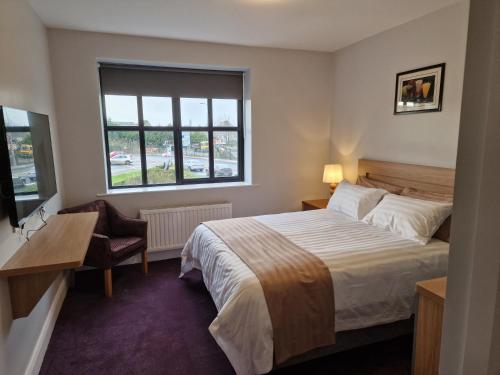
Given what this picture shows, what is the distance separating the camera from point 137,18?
2.98 meters

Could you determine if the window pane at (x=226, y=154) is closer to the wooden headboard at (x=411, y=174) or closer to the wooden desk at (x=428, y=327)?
the wooden headboard at (x=411, y=174)

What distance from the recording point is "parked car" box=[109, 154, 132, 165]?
393cm

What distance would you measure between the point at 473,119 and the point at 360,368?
1.97 metres

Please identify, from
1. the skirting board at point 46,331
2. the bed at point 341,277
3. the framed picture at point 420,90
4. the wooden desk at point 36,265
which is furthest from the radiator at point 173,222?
the framed picture at point 420,90

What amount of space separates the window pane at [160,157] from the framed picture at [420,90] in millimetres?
2727

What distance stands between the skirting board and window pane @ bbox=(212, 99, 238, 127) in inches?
101

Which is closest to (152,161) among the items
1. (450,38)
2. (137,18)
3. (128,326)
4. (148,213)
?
(148,213)

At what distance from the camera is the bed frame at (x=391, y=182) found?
2154 millimetres

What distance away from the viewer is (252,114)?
163 inches

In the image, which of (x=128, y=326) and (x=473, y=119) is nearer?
(x=473, y=119)

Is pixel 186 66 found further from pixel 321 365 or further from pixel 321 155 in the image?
pixel 321 365

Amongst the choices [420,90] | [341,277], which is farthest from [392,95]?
[341,277]

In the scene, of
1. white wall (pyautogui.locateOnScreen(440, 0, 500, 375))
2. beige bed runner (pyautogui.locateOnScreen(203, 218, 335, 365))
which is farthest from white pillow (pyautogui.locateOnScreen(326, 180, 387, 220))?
white wall (pyautogui.locateOnScreen(440, 0, 500, 375))

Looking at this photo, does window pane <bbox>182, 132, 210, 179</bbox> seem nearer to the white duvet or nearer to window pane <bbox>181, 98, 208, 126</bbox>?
Answer: window pane <bbox>181, 98, 208, 126</bbox>
